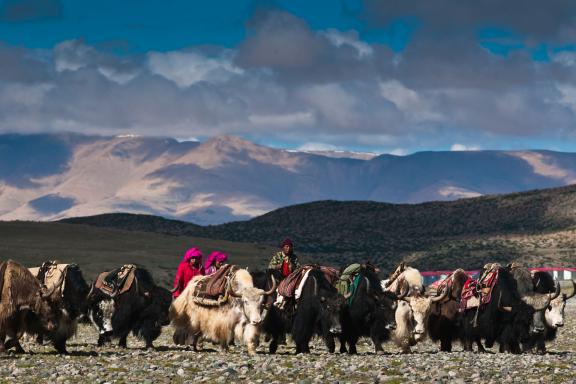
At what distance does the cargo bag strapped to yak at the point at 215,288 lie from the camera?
61.5 ft

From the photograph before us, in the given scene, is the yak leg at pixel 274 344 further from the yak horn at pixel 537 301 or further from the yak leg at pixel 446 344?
the yak horn at pixel 537 301

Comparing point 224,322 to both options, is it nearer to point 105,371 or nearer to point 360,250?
point 105,371

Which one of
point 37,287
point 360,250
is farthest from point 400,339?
point 360,250

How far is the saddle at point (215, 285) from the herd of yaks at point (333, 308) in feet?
0.12

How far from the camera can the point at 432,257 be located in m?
84.0

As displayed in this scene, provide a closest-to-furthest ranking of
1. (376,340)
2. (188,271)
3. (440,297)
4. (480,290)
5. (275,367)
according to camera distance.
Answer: (275,367) < (376,340) < (480,290) < (440,297) < (188,271)

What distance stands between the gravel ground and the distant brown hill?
61270mm

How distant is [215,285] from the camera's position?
19.0 metres

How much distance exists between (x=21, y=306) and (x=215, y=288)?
3.58 meters

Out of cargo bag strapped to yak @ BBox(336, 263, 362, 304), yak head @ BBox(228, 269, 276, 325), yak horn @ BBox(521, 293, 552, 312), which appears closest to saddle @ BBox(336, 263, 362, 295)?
cargo bag strapped to yak @ BBox(336, 263, 362, 304)

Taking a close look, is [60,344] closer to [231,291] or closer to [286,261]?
[231,291]

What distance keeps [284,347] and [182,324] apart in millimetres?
1853

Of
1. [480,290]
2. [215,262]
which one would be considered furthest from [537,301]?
[215,262]

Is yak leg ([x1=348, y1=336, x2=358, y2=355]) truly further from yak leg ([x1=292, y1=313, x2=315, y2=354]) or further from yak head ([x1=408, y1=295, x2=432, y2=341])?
yak head ([x1=408, y1=295, x2=432, y2=341])
